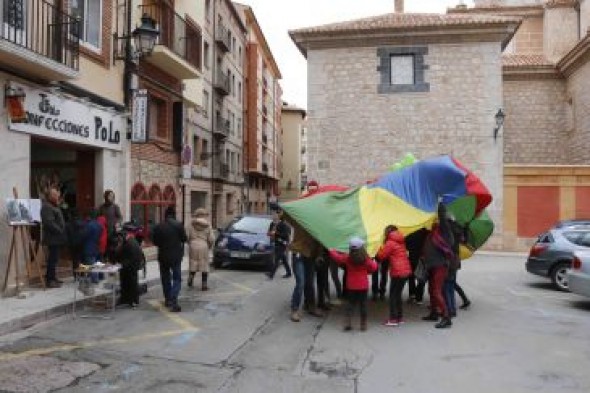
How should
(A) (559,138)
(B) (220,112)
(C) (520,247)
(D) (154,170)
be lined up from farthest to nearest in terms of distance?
(B) (220,112), (A) (559,138), (C) (520,247), (D) (154,170)

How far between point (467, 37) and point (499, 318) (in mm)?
16226

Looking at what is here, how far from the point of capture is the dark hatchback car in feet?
50.7

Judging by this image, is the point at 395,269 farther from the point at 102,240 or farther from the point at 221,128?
the point at 221,128

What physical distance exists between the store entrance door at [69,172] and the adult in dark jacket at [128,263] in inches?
172

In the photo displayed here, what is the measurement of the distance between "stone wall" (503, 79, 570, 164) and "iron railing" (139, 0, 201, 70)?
57.0 feet

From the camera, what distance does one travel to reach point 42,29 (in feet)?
36.5

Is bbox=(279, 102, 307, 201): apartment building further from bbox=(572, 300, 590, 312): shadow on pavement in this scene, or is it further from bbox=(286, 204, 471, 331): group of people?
bbox=(286, 204, 471, 331): group of people

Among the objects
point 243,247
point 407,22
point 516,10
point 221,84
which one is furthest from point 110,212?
point 516,10

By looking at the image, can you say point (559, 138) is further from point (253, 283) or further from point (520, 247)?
point (253, 283)

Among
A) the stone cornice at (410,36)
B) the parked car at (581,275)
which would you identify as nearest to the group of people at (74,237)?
the parked car at (581,275)

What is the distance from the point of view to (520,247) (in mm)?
23062

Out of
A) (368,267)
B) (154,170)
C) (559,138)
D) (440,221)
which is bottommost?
(368,267)

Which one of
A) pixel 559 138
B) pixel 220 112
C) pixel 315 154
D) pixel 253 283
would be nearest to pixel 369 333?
pixel 253 283

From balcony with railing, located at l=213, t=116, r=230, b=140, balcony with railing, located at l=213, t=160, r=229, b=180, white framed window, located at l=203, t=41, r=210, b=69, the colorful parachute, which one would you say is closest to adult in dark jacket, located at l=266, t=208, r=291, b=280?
the colorful parachute
